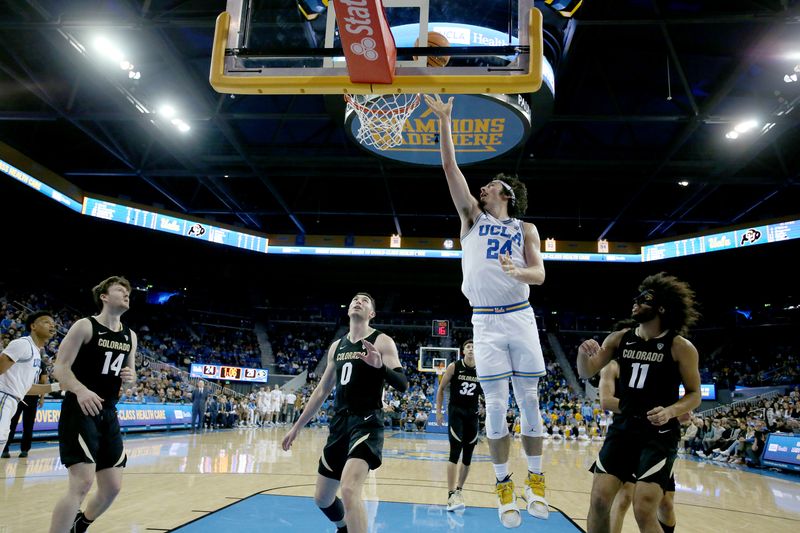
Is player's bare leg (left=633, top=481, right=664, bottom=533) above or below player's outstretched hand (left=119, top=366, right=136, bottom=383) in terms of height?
below

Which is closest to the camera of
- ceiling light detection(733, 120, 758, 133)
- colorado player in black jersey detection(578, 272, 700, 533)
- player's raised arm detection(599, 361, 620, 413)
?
colorado player in black jersey detection(578, 272, 700, 533)

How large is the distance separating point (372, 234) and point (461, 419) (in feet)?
89.6

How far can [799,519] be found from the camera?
7.88m

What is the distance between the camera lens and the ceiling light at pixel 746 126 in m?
16.7

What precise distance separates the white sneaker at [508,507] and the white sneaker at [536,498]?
104 millimetres

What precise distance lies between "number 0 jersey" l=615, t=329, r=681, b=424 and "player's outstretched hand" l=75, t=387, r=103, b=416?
4.32 m

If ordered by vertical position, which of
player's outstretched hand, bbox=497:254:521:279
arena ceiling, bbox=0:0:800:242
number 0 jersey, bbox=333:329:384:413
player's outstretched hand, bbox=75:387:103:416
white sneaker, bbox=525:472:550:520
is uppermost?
arena ceiling, bbox=0:0:800:242

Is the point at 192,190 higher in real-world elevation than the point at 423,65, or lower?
higher

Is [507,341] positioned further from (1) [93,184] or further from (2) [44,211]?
(1) [93,184]

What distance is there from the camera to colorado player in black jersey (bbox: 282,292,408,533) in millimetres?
4512

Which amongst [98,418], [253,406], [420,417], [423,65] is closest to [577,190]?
[420,417]

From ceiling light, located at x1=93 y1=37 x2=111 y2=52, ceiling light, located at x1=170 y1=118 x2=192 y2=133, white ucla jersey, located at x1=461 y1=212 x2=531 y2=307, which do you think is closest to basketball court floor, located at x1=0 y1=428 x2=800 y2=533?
white ucla jersey, located at x1=461 y1=212 x2=531 y2=307

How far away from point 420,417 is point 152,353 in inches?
564

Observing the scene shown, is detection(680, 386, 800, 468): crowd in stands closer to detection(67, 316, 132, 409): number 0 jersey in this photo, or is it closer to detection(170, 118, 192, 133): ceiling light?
detection(67, 316, 132, 409): number 0 jersey
